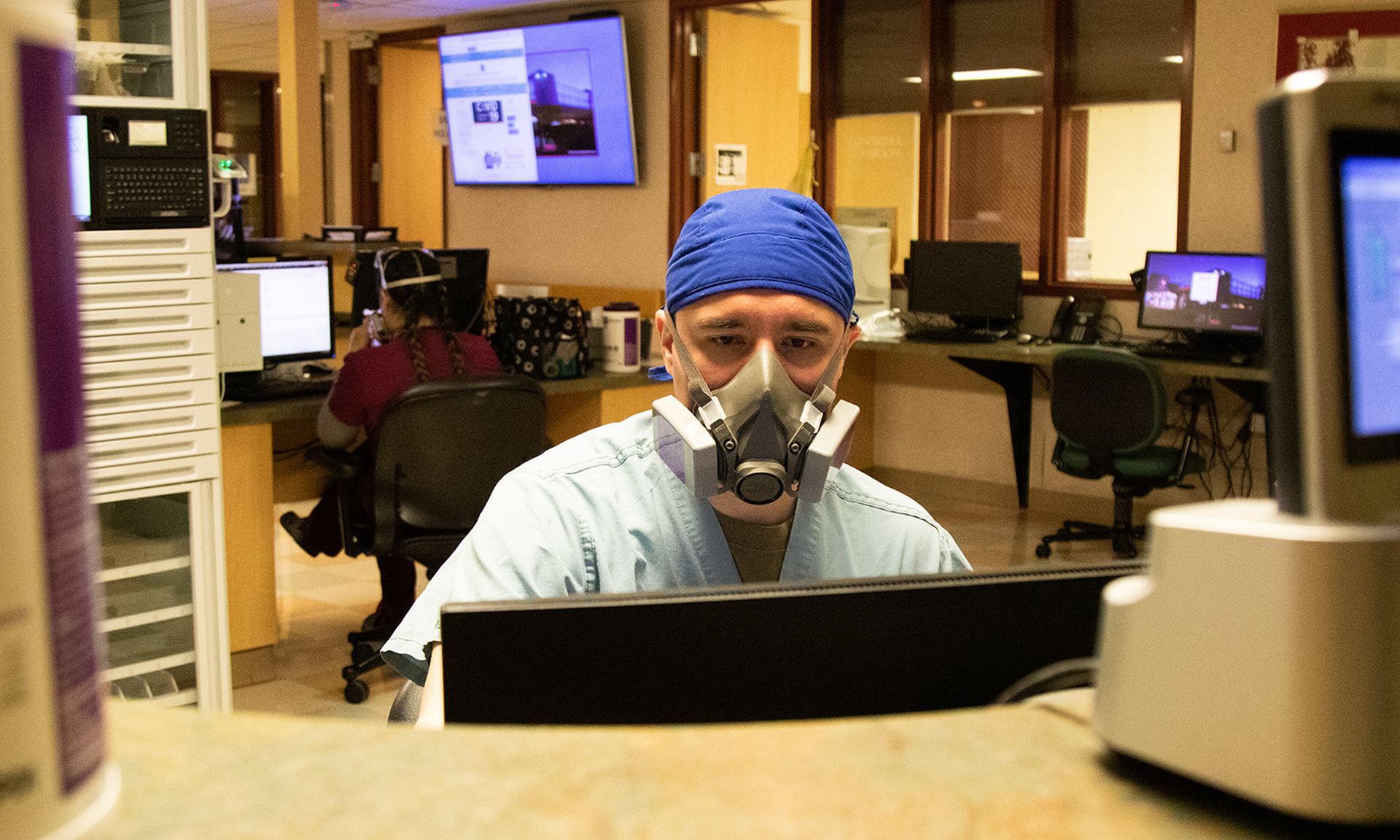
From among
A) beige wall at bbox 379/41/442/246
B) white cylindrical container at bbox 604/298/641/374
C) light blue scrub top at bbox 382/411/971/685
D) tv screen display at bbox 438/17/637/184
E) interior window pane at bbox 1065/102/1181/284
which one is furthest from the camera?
beige wall at bbox 379/41/442/246

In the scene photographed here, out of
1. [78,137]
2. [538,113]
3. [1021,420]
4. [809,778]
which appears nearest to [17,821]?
[809,778]

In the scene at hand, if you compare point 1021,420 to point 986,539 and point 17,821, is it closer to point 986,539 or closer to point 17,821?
point 986,539

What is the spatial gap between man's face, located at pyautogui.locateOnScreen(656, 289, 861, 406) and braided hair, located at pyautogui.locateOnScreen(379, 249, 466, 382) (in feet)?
9.82

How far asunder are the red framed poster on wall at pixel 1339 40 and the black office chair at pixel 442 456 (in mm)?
3895

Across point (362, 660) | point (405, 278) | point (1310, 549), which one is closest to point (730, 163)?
point (405, 278)

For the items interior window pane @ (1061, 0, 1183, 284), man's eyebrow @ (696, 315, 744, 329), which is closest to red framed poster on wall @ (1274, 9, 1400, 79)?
interior window pane @ (1061, 0, 1183, 284)

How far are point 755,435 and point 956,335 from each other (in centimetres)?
572

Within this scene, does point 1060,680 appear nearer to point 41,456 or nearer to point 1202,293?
point 41,456

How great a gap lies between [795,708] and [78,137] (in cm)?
318

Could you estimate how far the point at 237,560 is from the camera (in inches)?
169

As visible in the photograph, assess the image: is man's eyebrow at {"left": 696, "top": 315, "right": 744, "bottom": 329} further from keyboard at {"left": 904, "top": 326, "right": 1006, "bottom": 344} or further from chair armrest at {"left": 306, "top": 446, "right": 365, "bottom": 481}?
keyboard at {"left": 904, "top": 326, "right": 1006, "bottom": 344}

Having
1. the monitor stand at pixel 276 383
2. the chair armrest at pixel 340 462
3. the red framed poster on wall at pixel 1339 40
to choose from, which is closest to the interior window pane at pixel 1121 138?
the red framed poster on wall at pixel 1339 40

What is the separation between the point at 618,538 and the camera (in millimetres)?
1471

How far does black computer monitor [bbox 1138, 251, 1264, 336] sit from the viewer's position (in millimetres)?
6098
